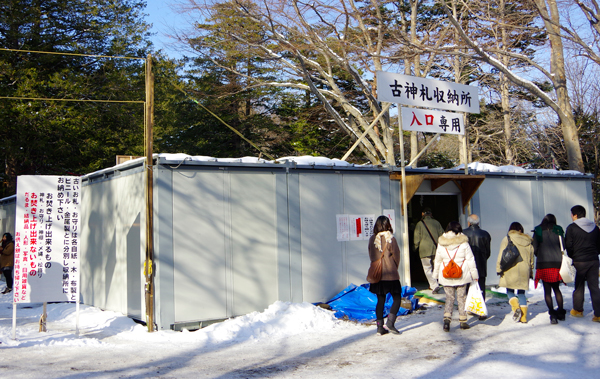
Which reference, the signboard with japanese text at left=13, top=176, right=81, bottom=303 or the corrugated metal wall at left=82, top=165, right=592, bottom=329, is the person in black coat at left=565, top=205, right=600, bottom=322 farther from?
the signboard with japanese text at left=13, top=176, right=81, bottom=303

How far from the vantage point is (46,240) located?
7812mm

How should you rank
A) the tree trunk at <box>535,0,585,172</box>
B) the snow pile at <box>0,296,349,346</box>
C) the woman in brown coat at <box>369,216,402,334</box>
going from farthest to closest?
the tree trunk at <box>535,0,585,172</box> < the snow pile at <box>0,296,349,346</box> < the woman in brown coat at <box>369,216,402,334</box>

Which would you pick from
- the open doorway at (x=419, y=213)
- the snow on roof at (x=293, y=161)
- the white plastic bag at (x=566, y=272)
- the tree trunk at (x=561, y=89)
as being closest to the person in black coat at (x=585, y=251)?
the white plastic bag at (x=566, y=272)

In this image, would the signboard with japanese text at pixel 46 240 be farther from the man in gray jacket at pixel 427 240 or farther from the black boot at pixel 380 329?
the man in gray jacket at pixel 427 240

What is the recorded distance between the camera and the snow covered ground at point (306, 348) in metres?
5.50

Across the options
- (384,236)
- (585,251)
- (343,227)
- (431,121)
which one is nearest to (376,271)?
(384,236)

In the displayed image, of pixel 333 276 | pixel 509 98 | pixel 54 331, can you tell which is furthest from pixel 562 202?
pixel 509 98

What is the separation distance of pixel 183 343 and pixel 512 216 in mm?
8565

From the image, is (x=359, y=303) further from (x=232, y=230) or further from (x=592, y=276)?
(x=592, y=276)

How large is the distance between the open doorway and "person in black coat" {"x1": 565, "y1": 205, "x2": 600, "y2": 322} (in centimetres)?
507

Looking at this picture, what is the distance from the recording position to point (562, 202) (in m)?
12.9

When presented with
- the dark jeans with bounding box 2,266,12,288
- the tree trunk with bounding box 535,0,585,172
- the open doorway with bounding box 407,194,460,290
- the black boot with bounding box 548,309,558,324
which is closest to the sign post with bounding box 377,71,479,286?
the open doorway with bounding box 407,194,460,290

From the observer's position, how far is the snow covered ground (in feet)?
18.0

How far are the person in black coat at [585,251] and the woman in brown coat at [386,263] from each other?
278cm
